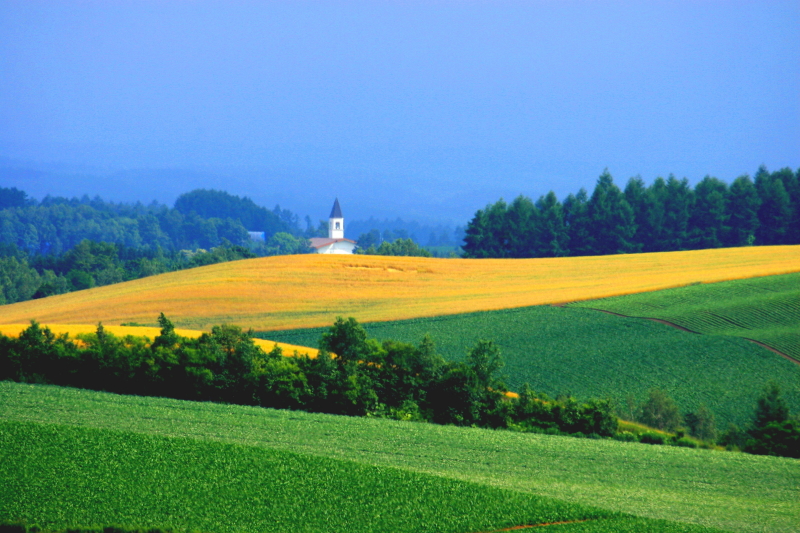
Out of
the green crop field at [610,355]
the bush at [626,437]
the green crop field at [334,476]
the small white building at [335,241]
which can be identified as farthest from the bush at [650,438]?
the small white building at [335,241]

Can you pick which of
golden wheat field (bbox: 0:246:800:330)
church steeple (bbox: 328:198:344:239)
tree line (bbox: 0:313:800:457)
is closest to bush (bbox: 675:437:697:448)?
tree line (bbox: 0:313:800:457)

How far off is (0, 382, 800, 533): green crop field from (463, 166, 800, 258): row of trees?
69.8 metres

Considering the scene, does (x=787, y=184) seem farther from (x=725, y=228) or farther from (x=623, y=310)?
(x=623, y=310)

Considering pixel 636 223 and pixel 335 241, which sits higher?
pixel 335 241

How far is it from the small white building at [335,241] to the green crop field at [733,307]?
93.9 m

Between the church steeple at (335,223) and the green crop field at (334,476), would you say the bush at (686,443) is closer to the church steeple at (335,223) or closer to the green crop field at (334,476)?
the green crop field at (334,476)

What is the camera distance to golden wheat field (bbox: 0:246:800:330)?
50.5 m

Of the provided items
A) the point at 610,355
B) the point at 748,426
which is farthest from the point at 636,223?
the point at 748,426

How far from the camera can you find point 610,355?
40312mm

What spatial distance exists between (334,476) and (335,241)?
130 m

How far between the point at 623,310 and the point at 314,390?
25964 millimetres

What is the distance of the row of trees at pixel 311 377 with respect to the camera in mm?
29500

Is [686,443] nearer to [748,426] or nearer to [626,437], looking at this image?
[626,437]

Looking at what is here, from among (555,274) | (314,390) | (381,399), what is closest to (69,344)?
(314,390)
